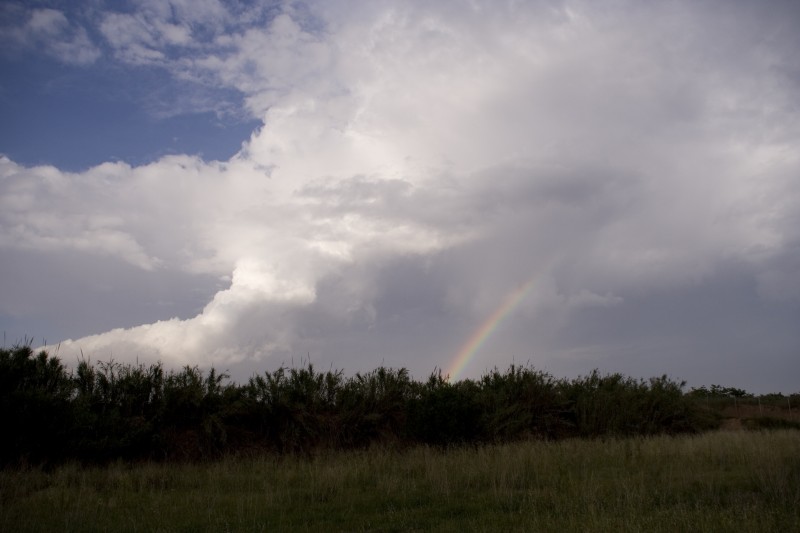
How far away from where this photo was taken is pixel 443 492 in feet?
32.4

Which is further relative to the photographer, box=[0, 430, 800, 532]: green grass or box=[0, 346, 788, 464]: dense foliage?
box=[0, 346, 788, 464]: dense foliage

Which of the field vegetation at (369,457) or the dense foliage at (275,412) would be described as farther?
the dense foliage at (275,412)

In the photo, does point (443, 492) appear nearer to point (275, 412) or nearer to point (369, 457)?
point (369, 457)

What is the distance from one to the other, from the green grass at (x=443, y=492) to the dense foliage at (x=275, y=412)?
1.18 meters

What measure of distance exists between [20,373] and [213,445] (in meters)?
5.22

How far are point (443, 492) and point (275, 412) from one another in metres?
8.96

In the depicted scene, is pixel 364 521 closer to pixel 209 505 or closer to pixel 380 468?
pixel 209 505

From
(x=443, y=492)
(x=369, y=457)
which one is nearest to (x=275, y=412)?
(x=369, y=457)

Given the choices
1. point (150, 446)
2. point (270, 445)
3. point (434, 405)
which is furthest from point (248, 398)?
point (434, 405)

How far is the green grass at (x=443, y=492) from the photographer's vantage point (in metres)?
7.86

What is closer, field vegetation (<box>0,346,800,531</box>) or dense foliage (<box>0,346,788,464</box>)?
field vegetation (<box>0,346,800,531</box>)

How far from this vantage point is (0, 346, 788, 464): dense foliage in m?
14.2

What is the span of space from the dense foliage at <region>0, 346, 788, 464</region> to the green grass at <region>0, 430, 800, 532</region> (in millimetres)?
1183

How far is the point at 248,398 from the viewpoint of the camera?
57.7ft
